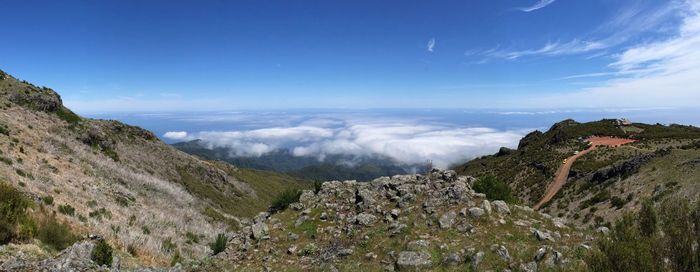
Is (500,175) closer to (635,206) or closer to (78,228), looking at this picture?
(635,206)

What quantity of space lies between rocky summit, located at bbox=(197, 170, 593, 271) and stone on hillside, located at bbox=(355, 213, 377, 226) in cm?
5

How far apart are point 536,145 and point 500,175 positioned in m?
21.5

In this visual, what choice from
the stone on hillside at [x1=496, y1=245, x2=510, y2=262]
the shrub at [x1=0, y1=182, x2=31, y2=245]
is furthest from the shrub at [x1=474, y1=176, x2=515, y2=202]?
the shrub at [x1=0, y1=182, x2=31, y2=245]

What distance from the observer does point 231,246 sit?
17.0 meters

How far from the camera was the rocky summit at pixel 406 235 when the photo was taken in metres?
12.5

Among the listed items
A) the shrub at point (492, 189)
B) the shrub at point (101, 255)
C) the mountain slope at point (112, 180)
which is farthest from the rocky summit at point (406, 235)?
the mountain slope at point (112, 180)

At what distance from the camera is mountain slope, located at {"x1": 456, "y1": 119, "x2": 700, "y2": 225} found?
2939 centimetres

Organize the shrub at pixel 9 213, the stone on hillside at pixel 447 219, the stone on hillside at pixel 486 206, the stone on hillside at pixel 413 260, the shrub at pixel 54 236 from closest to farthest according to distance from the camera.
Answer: the shrub at pixel 9 213 → the shrub at pixel 54 236 → the stone on hillside at pixel 413 260 → the stone on hillside at pixel 447 219 → the stone on hillside at pixel 486 206

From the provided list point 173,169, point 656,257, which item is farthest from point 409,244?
point 173,169

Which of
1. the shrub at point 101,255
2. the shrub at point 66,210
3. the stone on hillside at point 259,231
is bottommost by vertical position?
the stone on hillside at point 259,231

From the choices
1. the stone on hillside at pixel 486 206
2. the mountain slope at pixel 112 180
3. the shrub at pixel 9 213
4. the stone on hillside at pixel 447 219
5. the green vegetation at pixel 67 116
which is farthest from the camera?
the green vegetation at pixel 67 116

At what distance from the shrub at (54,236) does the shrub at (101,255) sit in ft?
7.02

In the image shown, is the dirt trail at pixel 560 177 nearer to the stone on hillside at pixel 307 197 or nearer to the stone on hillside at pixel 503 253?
the stone on hillside at pixel 307 197

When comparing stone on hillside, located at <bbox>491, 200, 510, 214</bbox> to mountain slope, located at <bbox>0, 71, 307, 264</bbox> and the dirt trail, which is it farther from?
the dirt trail
